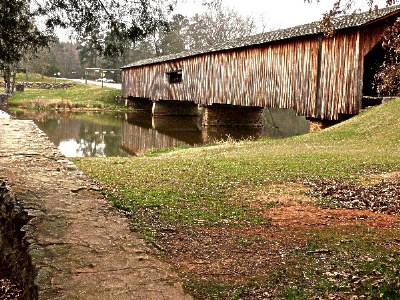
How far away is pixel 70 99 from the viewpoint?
37719 mm

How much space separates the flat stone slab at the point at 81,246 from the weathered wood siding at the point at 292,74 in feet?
40.1

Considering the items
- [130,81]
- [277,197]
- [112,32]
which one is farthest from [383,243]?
[130,81]

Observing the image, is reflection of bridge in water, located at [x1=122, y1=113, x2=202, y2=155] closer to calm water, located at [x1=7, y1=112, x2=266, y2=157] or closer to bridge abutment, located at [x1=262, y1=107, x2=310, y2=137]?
calm water, located at [x1=7, y1=112, x2=266, y2=157]

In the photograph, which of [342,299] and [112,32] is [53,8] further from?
[342,299]

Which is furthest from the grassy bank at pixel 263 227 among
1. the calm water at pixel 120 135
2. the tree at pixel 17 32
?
the calm water at pixel 120 135

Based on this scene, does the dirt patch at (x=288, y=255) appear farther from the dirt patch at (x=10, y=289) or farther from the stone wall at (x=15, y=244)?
the dirt patch at (x=10, y=289)

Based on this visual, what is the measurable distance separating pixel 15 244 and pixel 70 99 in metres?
36.6

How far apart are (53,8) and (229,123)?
1995 cm

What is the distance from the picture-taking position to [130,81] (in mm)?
35531

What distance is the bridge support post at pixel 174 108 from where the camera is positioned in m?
32.0

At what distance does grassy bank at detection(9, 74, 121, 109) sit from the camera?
34312 millimetres

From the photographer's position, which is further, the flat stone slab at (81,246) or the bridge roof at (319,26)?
the bridge roof at (319,26)

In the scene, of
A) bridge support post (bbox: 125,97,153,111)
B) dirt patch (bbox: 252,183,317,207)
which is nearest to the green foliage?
bridge support post (bbox: 125,97,153,111)

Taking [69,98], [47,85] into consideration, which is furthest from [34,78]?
[69,98]
